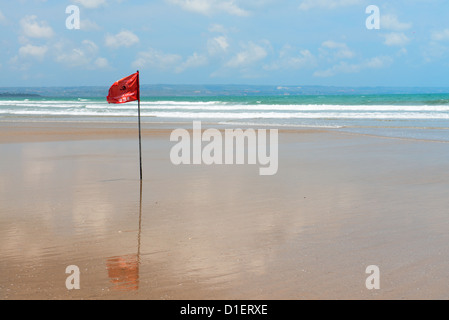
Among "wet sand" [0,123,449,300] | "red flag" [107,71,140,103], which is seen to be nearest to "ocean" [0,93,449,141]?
"wet sand" [0,123,449,300]

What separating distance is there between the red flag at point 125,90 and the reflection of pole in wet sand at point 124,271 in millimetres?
5042

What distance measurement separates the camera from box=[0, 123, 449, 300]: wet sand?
14.5ft

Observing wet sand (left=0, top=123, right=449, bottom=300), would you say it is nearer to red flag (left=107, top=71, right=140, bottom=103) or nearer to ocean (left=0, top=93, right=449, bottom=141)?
red flag (left=107, top=71, right=140, bottom=103)

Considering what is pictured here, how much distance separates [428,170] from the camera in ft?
34.5

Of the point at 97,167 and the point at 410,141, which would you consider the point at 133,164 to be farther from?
the point at 410,141

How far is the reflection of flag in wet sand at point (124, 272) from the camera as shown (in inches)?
174

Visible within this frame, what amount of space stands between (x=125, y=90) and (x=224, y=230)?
15.6 ft

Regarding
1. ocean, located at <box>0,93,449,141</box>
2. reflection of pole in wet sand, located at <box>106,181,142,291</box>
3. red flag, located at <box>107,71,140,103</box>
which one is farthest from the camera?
ocean, located at <box>0,93,449,141</box>

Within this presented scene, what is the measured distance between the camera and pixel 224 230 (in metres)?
6.11

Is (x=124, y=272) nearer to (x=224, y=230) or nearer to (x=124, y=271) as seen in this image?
(x=124, y=271)

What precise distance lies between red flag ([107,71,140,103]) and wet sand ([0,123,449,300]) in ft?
4.68

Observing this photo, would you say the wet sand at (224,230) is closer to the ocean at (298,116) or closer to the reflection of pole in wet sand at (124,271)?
the reflection of pole in wet sand at (124,271)

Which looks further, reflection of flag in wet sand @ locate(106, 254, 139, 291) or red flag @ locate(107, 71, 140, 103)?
red flag @ locate(107, 71, 140, 103)

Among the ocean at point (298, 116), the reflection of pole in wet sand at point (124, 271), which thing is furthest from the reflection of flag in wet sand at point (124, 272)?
the ocean at point (298, 116)
